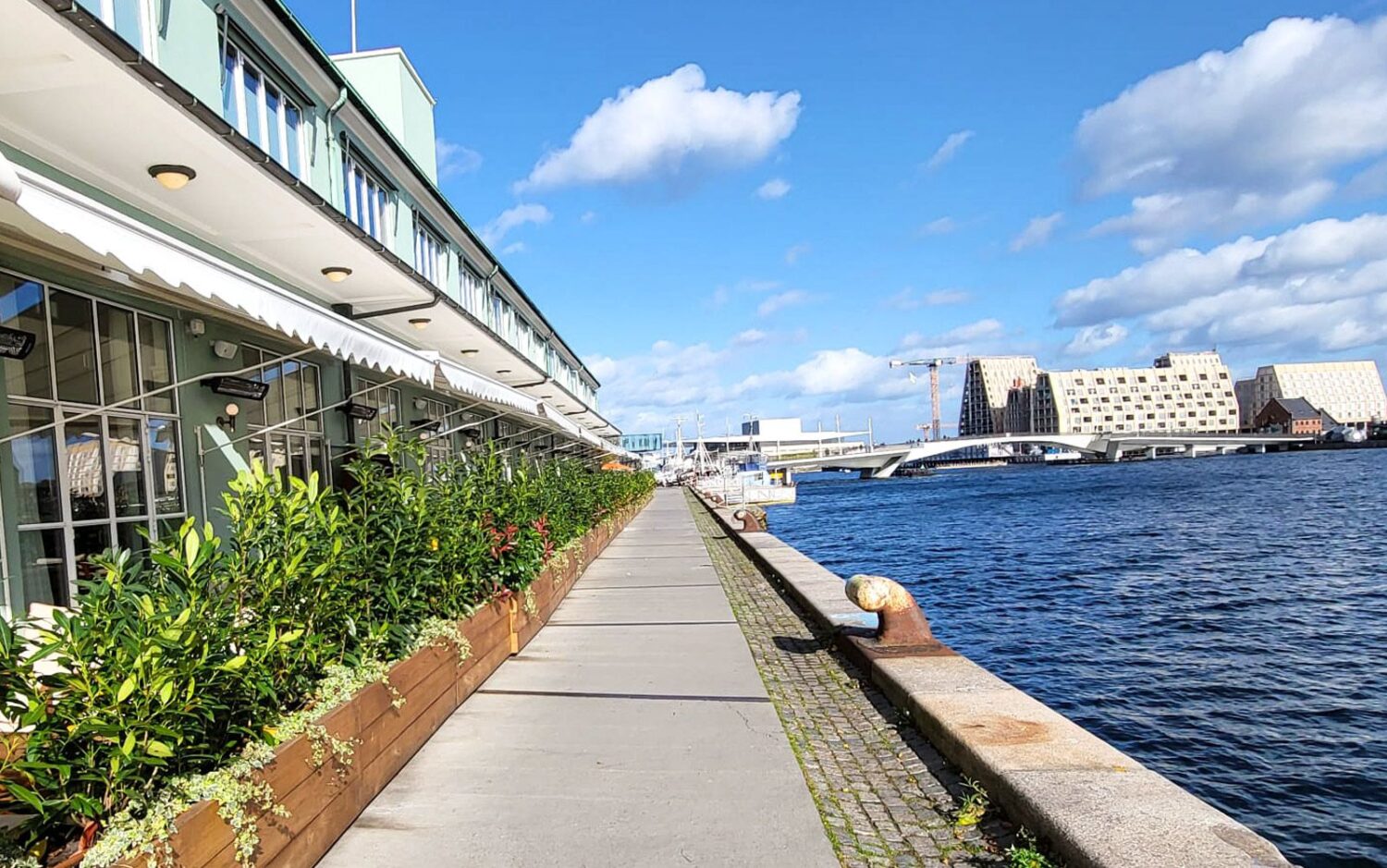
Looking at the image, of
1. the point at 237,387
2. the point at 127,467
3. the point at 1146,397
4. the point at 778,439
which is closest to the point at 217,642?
the point at 127,467

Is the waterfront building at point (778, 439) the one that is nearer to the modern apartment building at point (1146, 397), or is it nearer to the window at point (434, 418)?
the modern apartment building at point (1146, 397)

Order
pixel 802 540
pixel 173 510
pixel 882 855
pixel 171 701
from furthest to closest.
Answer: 1. pixel 802 540
2. pixel 173 510
3. pixel 882 855
4. pixel 171 701

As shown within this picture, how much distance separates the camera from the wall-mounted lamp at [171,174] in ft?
20.9

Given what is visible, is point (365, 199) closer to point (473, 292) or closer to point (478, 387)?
point (478, 387)

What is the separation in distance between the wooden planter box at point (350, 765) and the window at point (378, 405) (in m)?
7.04

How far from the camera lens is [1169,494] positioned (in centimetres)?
4766

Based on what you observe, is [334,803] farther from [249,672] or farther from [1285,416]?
[1285,416]

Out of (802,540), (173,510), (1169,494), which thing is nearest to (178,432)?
(173,510)

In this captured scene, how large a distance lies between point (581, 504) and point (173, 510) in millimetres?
7048

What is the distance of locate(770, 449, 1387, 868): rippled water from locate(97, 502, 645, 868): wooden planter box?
5625 millimetres

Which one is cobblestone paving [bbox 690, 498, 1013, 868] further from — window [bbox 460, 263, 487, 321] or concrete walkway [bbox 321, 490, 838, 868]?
window [bbox 460, 263, 487, 321]

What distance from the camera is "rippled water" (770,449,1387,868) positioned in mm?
6750

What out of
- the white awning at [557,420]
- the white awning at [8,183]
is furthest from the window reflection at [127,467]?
the white awning at [8,183]

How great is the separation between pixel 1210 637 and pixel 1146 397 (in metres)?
191
